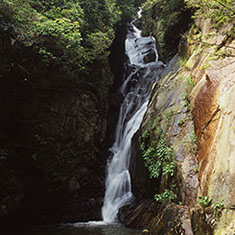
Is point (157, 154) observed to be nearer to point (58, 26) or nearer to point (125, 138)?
point (125, 138)

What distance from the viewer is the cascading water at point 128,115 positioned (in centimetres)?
1029

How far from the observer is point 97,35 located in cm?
1130

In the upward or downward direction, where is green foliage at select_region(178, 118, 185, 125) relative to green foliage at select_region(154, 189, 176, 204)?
upward

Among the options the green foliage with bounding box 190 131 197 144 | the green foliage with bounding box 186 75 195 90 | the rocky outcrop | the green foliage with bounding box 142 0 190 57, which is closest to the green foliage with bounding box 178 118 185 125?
the rocky outcrop

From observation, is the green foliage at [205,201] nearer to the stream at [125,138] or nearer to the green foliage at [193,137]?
the green foliage at [193,137]

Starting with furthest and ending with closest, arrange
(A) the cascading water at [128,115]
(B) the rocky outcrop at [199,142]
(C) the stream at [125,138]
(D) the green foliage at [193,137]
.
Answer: (A) the cascading water at [128,115]
(C) the stream at [125,138]
(D) the green foliage at [193,137]
(B) the rocky outcrop at [199,142]

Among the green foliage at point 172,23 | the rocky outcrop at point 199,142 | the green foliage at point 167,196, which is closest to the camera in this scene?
the rocky outcrop at point 199,142

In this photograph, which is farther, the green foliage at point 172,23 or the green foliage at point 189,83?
the green foliage at point 172,23

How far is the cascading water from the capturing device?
10.3 meters

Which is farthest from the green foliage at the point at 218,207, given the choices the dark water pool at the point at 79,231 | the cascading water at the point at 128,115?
the cascading water at the point at 128,115

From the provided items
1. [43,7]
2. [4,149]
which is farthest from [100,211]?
[43,7]

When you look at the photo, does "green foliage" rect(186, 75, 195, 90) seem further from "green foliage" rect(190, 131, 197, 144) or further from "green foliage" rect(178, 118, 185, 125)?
"green foliage" rect(190, 131, 197, 144)

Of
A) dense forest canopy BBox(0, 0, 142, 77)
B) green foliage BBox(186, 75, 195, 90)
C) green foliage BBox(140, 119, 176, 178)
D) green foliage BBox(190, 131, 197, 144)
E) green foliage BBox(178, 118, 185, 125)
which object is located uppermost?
dense forest canopy BBox(0, 0, 142, 77)

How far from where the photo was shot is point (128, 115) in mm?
13867
